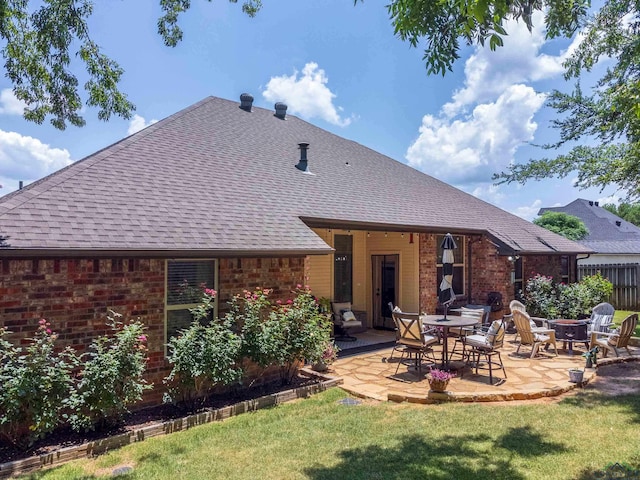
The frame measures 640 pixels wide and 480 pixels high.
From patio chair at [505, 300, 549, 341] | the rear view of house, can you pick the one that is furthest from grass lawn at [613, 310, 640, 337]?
patio chair at [505, 300, 549, 341]

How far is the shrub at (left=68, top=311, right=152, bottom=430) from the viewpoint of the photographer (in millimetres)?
5250

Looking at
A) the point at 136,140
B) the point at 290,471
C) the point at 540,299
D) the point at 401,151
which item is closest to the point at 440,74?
the point at 290,471

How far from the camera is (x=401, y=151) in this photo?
2002cm

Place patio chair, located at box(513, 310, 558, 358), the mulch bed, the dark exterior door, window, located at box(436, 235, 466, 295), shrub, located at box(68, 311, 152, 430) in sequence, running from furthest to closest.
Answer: window, located at box(436, 235, 466, 295), the dark exterior door, patio chair, located at box(513, 310, 558, 358), shrub, located at box(68, 311, 152, 430), the mulch bed

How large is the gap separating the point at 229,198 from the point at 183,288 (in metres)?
2.57

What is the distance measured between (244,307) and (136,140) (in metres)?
4.75

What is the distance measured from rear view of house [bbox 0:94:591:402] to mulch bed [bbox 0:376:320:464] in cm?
65

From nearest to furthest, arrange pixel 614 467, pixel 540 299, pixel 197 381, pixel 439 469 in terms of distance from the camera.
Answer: pixel 614 467 → pixel 439 469 → pixel 197 381 → pixel 540 299

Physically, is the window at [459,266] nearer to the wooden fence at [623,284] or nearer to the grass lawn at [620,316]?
the grass lawn at [620,316]

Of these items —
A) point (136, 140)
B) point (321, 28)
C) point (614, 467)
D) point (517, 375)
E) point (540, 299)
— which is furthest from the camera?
point (540, 299)

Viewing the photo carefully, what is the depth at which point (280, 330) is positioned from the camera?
7.36 metres

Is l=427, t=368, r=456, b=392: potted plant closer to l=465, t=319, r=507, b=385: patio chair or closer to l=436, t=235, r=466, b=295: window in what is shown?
l=465, t=319, r=507, b=385: patio chair

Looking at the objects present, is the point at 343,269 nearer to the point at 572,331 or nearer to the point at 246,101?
the point at 572,331

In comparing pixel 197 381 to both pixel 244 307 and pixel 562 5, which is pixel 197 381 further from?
pixel 562 5
